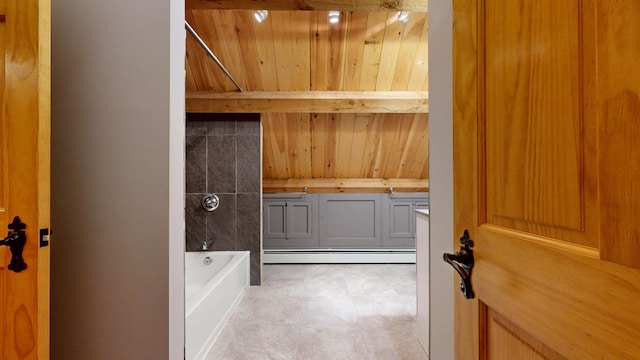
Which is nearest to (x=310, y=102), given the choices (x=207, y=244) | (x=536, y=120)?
(x=207, y=244)

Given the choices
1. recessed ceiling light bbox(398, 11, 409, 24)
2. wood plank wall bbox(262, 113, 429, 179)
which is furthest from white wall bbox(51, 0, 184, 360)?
wood plank wall bbox(262, 113, 429, 179)

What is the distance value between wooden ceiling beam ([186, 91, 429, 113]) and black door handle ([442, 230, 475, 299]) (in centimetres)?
273

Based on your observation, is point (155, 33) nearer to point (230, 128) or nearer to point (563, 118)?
point (563, 118)

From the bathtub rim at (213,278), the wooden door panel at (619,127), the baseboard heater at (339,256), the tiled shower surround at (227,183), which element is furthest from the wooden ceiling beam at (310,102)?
the wooden door panel at (619,127)

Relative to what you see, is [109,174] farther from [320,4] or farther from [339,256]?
[339,256]

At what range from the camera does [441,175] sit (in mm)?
1307

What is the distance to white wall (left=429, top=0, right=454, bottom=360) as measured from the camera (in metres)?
1.25

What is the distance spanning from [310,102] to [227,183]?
1.40 metres

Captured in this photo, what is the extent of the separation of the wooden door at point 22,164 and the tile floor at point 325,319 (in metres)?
1.47

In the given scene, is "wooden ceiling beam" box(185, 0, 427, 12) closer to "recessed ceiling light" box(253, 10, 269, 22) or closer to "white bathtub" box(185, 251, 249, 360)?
"recessed ceiling light" box(253, 10, 269, 22)

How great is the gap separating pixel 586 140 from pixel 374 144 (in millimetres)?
3791

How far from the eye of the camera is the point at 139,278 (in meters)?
1.20

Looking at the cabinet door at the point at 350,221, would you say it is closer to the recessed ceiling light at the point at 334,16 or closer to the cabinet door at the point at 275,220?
the cabinet door at the point at 275,220

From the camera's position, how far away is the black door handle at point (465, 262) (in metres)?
0.87
